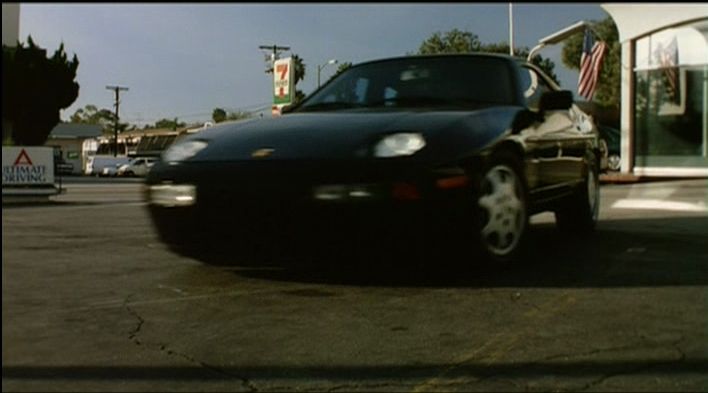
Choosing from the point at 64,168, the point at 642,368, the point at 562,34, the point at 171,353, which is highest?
the point at 562,34

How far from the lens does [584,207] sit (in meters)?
2.24

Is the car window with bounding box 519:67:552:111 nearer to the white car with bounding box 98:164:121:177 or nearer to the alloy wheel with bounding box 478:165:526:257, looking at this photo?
the alloy wheel with bounding box 478:165:526:257

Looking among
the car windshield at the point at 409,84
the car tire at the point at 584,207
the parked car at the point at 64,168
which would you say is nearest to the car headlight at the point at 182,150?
the parked car at the point at 64,168

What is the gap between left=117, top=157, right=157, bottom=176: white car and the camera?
3.43 feet

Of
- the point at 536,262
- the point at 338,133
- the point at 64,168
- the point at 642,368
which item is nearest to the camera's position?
the point at 64,168

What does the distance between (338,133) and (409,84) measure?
0.53 feet

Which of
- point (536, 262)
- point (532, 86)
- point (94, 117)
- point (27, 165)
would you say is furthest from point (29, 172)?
point (536, 262)

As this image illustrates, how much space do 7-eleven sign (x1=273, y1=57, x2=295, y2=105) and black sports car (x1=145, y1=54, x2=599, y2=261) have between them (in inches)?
2.2

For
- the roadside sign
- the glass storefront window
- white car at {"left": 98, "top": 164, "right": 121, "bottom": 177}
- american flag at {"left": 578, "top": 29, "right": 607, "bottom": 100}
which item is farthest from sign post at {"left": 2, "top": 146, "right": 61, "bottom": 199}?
the glass storefront window

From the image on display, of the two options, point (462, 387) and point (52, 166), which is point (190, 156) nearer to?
point (52, 166)

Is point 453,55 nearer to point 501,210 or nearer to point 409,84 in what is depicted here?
point 409,84

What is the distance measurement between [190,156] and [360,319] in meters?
0.64

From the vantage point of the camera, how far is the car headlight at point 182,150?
Answer: 1065 mm

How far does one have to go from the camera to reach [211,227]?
1.11m
